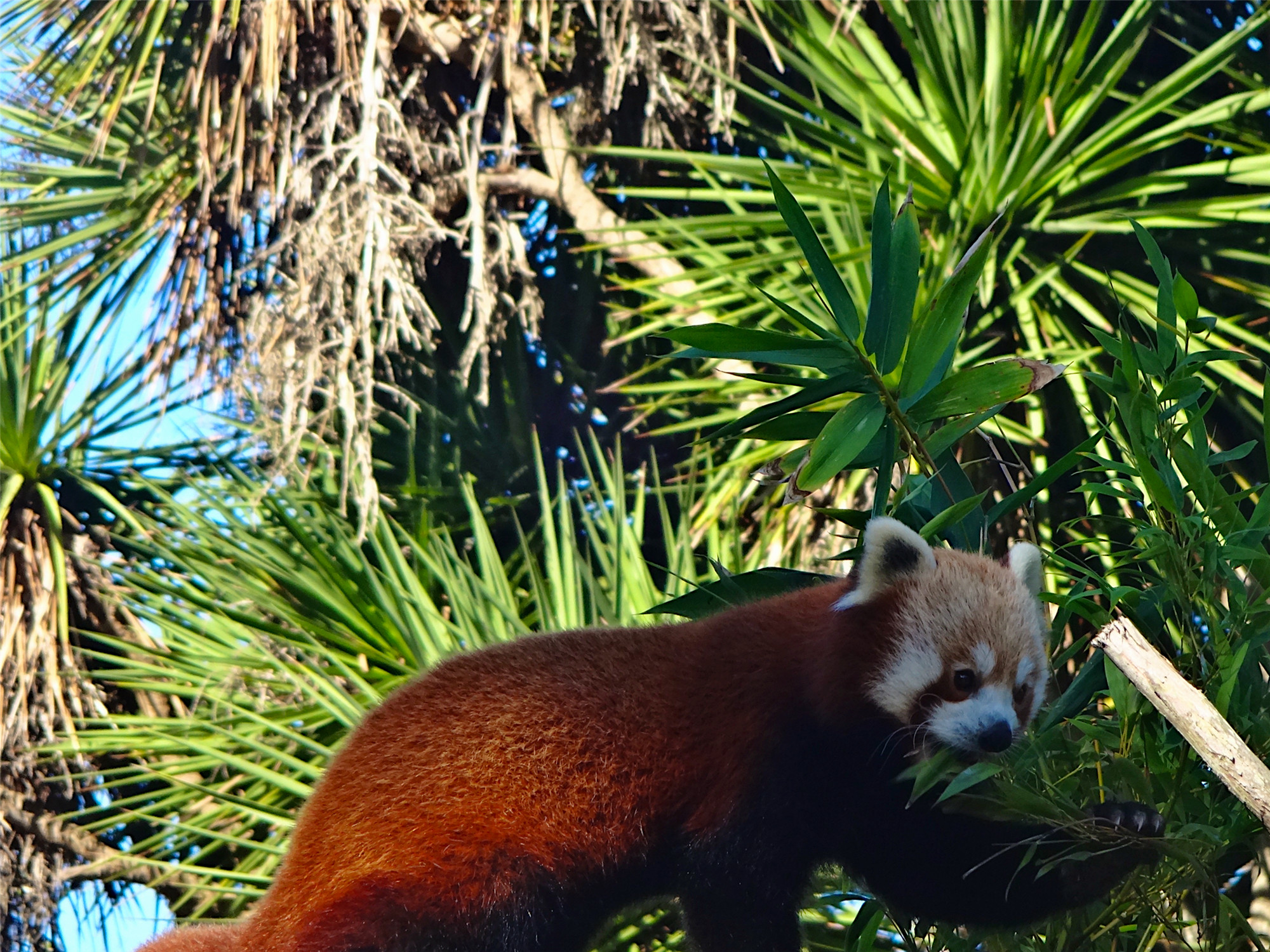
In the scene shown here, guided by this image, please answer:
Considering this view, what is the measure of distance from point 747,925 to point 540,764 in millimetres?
370

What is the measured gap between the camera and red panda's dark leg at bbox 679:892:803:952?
5.77 feet

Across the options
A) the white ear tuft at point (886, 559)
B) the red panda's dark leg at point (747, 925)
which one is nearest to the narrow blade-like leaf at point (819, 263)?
the white ear tuft at point (886, 559)

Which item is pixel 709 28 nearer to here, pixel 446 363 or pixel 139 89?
pixel 446 363

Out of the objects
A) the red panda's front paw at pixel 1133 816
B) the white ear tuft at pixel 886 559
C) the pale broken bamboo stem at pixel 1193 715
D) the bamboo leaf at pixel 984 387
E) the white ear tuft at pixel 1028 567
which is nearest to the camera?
the pale broken bamboo stem at pixel 1193 715

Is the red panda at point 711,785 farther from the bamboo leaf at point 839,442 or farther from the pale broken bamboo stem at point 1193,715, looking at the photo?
the pale broken bamboo stem at point 1193,715

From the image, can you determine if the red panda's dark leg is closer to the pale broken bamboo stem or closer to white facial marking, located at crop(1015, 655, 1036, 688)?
white facial marking, located at crop(1015, 655, 1036, 688)

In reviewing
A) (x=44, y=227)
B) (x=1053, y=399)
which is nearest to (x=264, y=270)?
(x=44, y=227)

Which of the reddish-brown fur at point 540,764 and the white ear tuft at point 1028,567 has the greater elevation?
the white ear tuft at point 1028,567

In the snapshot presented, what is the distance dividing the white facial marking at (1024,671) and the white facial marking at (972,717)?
0.04m

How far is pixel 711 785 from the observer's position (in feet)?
5.92

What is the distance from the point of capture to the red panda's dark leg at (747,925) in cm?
176

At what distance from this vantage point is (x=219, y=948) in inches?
68.6

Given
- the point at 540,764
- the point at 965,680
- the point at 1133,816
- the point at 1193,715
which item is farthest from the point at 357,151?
the point at 1193,715

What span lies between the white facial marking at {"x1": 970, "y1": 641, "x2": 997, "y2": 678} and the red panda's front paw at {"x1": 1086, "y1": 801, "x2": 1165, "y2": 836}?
289 millimetres
